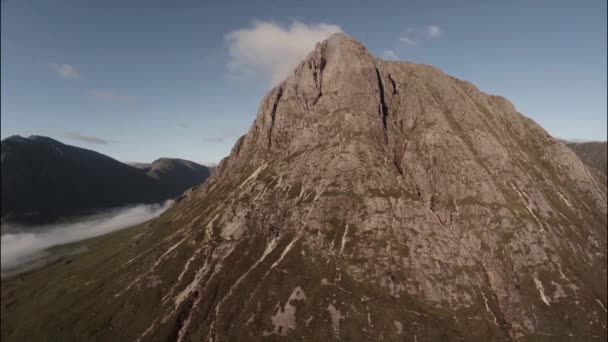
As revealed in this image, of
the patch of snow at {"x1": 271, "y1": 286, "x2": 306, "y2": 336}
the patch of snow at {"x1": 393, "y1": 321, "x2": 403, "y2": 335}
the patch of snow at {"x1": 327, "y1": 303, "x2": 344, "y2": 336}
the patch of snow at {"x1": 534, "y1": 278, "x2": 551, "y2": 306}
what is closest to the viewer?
the patch of snow at {"x1": 393, "y1": 321, "x2": 403, "y2": 335}

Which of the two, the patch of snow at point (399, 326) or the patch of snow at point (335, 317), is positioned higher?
the patch of snow at point (335, 317)

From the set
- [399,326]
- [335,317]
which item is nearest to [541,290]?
[399,326]

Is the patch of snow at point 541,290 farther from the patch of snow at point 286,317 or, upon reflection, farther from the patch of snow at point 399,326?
the patch of snow at point 286,317

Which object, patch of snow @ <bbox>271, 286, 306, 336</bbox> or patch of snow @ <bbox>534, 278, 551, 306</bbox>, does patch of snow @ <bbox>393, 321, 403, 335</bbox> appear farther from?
patch of snow @ <bbox>534, 278, 551, 306</bbox>

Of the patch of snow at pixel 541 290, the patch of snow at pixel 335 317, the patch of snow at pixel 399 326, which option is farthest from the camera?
the patch of snow at pixel 541 290

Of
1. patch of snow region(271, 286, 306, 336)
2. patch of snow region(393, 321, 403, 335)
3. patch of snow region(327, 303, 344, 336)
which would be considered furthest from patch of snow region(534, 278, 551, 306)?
patch of snow region(271, 286, 306, 336)

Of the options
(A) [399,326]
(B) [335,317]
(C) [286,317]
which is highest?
(C) [286,317]

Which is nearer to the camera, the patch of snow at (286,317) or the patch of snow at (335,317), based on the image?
the patch of snow at (335,317)

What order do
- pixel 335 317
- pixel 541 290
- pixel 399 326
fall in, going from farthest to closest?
pixel 541 290, pixel 335 317, pixel 399 326

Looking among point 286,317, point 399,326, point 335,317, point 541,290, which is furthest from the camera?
point 541,290

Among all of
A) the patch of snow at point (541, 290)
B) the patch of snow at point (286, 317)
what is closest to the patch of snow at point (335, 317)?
the patch of snow at point (286, 317)

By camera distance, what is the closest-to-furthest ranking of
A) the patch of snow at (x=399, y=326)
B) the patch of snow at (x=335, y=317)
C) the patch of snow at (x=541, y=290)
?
the patch of snow at (x=399, y=326) → the patch of snow at (x=335, y=317) → the patch of snow at (x=541, y=290)

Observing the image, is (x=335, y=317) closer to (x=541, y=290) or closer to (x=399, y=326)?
(x=399, y=326)
